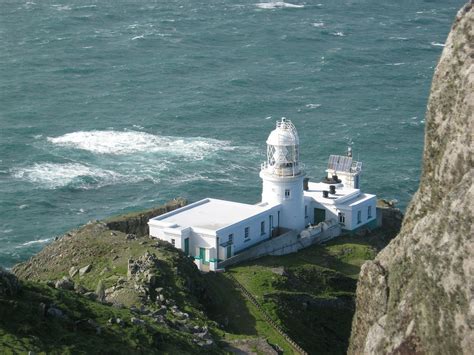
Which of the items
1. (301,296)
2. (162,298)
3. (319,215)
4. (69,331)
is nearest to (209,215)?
(319,215)

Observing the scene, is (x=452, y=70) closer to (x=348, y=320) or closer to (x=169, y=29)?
(x=348, y=320)

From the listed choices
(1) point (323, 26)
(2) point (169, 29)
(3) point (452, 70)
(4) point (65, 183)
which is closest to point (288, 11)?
(1) point (323, 26)

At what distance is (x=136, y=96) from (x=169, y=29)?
46.1m

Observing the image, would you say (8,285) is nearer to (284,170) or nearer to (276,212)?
(284,170)

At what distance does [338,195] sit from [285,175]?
23.3ft

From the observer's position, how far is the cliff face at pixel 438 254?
21.3 meters

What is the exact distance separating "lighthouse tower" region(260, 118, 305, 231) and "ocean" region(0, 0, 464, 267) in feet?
63.3

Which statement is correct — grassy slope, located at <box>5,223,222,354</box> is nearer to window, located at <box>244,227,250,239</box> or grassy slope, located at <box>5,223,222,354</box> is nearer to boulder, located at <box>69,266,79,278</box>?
boulder, located at <box>69,266,79,278</box>

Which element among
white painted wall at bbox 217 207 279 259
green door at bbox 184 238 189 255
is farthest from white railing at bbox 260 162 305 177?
green door at bbox 184 238 189 255

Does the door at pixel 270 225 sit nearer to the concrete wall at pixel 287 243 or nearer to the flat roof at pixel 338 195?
the concrete wall at pixel 287 243

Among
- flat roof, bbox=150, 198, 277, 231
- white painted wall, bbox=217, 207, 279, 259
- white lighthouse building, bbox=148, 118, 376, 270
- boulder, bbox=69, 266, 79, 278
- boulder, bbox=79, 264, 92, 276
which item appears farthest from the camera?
flat roof, bbox=150, 198, 277, 231

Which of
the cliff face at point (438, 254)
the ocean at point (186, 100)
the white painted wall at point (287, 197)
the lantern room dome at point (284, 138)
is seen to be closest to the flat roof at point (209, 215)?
the white painted wall at point (287, 197)

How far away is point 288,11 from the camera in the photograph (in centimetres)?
19638

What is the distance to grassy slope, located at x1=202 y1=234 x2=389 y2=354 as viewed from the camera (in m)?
53.2
